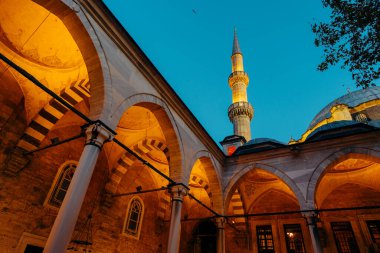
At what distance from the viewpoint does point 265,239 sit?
10.8 meters

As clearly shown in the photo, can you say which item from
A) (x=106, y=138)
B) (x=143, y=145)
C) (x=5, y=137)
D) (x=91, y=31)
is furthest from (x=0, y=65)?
(x=143, y=145)

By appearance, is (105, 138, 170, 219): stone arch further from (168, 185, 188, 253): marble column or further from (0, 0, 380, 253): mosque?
(168, 185, 188, 253): marble column

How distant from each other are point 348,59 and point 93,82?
5.49 meters

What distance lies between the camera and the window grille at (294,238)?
33.1 feet

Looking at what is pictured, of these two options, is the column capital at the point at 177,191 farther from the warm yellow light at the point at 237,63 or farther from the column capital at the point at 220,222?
the warm yellow light at the point at 237,63

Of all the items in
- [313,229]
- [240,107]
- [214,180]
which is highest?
[240,107]

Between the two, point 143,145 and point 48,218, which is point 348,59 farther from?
point 48,218

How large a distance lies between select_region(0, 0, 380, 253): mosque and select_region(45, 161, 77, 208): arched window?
0.14ft

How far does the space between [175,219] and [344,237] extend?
7.23m

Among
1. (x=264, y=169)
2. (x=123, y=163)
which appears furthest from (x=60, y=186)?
(x=264, y=169)

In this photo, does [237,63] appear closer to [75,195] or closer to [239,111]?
[239,111]

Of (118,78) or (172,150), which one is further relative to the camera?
(172,150)

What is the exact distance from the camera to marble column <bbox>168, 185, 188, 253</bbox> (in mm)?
6367

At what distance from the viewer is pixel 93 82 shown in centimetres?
518
